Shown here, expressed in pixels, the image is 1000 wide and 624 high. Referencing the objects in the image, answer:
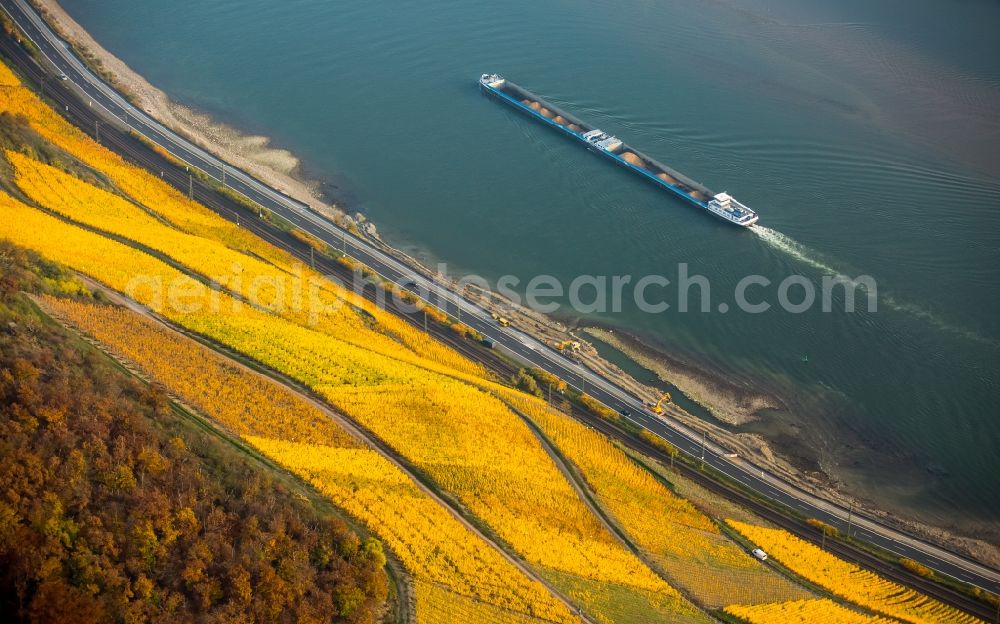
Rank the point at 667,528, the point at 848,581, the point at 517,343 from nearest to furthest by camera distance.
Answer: the point at 848,581, the point at 667,528, the point at 517,343

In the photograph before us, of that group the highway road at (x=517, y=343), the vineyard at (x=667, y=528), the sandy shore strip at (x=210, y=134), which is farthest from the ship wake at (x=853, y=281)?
the sandy shore strip at (x=210, y=134)

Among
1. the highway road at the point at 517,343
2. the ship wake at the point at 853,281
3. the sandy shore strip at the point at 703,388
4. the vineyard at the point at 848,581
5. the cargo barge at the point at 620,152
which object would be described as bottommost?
the vineyard at the point at 848,581

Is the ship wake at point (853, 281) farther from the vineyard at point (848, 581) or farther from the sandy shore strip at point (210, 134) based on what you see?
the sandy shore strip at point (210, 134)

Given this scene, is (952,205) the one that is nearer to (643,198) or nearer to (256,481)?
(643,198)

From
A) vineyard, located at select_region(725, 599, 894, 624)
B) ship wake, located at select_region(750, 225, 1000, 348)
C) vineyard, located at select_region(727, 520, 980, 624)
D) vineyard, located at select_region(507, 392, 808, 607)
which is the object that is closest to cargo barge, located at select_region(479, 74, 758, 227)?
ship wake, located at select_region(750, 225, 1000, 348)

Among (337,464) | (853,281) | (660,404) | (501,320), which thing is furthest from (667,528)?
(853,281)

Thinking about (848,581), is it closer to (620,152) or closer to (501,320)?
(501,320)

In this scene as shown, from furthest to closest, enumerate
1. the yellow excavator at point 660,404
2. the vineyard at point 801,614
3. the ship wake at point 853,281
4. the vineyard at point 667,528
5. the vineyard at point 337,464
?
the ship wake at point 853,281
the yellow excavator at point 660,404
the vineyard at point 667,528
the vineyard at point 801,614
the vineyard at point 337,464
